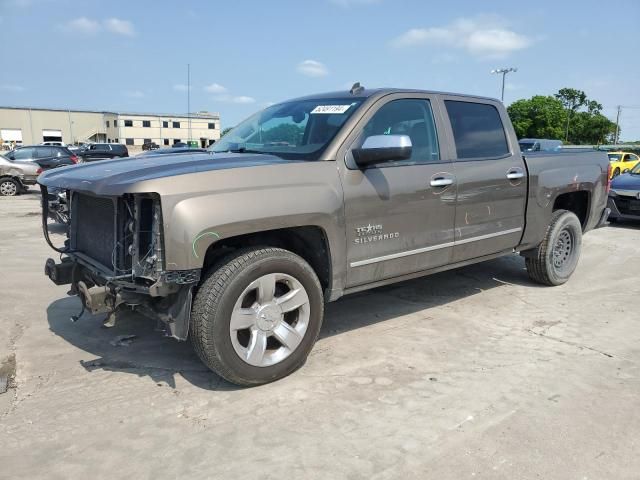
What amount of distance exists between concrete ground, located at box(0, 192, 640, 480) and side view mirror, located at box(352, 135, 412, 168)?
4.69 feet

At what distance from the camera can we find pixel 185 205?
2834mm

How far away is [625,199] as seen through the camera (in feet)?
34.0

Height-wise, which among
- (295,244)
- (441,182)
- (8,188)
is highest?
(441,182)

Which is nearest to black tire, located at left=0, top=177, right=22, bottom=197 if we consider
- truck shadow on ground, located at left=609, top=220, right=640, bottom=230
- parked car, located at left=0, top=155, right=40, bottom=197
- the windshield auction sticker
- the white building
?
parked car, located at left=0, top=155, right=40, bottom=197

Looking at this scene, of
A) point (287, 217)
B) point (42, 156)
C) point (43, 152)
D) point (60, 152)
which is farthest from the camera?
point (60, 152)

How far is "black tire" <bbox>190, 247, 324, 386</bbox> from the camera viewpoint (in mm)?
3010

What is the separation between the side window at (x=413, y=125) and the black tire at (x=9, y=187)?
577 inches

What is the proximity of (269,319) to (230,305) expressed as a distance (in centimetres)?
32

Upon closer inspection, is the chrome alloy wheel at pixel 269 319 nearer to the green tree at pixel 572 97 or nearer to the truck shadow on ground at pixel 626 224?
the truck shadow on ground at pixel 626 224

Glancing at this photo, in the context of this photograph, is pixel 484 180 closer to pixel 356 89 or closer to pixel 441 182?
pixel 441 182

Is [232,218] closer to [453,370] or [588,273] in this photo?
[453,370]

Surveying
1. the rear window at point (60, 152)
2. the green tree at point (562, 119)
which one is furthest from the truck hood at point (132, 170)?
the green tree at point (562, 119)

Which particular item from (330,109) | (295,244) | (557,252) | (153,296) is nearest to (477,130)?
(330,109)

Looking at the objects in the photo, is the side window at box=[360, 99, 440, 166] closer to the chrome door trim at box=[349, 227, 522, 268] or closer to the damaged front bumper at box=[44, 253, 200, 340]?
the chrome door trim at box=[349, 227, 522, 268]
